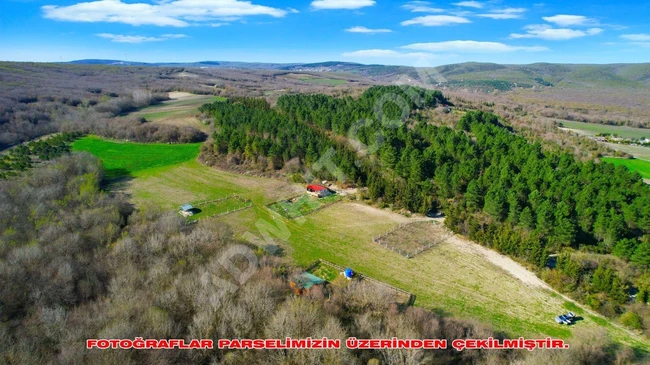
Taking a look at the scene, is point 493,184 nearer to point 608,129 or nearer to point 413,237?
point 413,237

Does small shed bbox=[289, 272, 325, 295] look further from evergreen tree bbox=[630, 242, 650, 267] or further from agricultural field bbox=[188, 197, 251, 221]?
evergreen tree bbox=[630, 242, 650, 267]

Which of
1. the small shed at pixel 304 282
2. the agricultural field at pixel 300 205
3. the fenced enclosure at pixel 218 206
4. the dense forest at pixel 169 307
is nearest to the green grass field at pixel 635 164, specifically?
the dense forest at pixel 169 307

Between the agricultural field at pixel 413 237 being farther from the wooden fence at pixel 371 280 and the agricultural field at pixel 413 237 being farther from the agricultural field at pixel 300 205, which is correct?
the agricultural field at pixel 300 205

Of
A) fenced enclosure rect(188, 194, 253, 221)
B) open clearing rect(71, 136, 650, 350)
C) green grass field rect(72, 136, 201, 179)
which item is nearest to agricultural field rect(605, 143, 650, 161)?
open clearing rect(71, 136, 650, 350)

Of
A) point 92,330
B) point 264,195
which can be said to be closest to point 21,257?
point 92,330

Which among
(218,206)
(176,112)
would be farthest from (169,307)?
(176,112)

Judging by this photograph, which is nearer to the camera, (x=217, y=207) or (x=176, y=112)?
(x=217, y=207)
